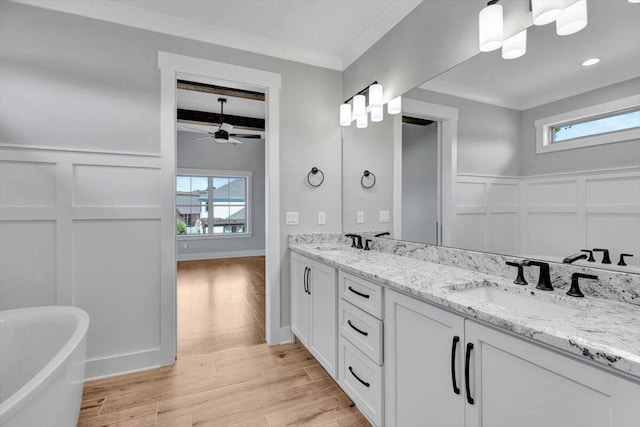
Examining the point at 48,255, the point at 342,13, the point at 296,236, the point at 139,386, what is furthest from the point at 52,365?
the point at 342,13

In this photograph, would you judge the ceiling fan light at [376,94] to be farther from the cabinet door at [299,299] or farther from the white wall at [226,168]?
the white wall at [226,168]

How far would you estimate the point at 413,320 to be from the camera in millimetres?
1282

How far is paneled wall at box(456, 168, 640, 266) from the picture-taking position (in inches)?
44.0

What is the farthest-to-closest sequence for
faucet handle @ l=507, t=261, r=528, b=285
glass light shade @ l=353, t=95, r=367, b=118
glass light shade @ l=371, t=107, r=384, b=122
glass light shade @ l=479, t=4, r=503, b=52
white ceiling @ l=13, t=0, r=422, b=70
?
glass light shade @ l=353, t=95, r=367, b=118 → glass light shade @ l=371, t=107, r=384, b=122 → white ceiling @ l=13, t=0, r=422, b=70 → glass light shade @ l=479, t=4, r=503, b=52 → faucet handle @ l=507, t=261, r=528, b=285

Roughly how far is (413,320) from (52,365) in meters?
1.50

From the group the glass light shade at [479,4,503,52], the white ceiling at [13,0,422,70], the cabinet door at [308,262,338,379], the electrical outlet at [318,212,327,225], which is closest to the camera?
the glass light shade at [479,4,503,52]

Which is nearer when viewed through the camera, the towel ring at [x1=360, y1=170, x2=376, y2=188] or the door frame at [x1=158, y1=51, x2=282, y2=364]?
the door frame at [x1=158, y1=51, x2=282, y2=364]

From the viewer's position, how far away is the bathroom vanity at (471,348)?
0.74 meters

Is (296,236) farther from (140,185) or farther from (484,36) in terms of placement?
(484,36)

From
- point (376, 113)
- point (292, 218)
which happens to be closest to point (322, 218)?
point (292, 218)

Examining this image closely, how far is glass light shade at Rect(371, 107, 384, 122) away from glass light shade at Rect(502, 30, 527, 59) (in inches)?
40.7

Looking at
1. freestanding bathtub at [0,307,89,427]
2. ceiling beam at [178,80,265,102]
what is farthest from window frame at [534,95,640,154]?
ceiling beam at [178,80,265,102]

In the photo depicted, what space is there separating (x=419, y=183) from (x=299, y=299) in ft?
4.41

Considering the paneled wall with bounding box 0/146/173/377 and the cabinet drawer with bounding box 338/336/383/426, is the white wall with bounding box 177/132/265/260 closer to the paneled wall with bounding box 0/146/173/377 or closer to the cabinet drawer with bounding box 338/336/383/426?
the paneled wall with bounding box 0/146/173/377
